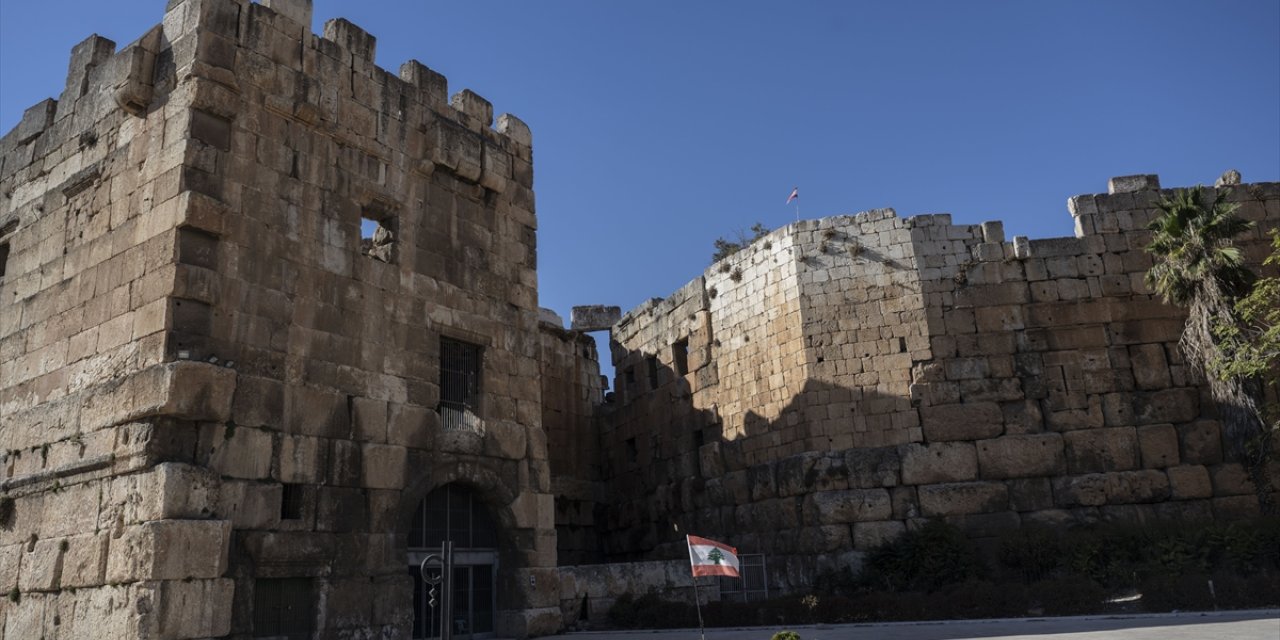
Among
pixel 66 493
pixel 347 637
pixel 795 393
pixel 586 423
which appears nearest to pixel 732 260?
pixel 795 393

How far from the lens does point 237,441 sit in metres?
10.7

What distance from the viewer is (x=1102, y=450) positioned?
1670 cm

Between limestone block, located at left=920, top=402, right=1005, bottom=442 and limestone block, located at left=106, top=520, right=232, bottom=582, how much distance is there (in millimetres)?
12528

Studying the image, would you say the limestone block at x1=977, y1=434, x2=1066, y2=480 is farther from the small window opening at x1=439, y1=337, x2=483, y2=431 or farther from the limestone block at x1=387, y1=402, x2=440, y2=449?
the limestone block at x1=387, y1=402, x2=440, y2=449

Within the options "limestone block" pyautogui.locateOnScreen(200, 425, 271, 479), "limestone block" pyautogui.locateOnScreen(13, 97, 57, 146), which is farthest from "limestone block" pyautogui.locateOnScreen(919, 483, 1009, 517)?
"limestone block" pyautogui.locateOnScreen(13, 97, 57, 146)

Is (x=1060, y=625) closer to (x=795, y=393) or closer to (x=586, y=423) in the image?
(x=795, y=393)

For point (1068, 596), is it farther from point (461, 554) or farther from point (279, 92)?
point (279, 92)

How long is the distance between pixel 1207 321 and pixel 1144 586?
5386mm

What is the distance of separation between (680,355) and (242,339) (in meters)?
12.9

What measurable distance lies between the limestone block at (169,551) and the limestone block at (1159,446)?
15.5 meters

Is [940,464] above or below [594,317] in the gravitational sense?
below

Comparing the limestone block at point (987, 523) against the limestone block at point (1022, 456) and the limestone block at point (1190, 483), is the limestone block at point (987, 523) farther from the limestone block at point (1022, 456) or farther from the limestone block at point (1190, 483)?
the limestone block at point (1190, 483)

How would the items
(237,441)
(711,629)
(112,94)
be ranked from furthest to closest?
(711,629), (112,94), (237,441)

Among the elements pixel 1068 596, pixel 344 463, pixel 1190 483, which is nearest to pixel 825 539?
pixel 1068 596
